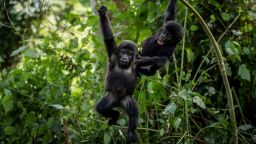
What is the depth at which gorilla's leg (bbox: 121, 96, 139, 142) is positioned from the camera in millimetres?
4254

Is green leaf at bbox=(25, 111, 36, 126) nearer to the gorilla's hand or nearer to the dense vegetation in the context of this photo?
the dense vegetation

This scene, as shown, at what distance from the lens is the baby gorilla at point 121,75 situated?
4121 mm

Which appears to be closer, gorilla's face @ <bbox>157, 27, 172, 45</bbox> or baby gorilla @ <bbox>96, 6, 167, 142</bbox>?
baby gorilla @ <bbox>96, 6, 167, 142</bbox>

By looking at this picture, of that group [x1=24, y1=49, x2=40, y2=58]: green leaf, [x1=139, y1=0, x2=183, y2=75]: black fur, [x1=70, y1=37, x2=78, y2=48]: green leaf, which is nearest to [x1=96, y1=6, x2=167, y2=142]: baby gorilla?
[x1=139, y1=0, x2=183, y2=75]: black fur

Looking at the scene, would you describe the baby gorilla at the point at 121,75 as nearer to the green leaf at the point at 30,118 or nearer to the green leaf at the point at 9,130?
the green leaf at the point at 30,118

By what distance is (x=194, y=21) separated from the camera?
6270 mm

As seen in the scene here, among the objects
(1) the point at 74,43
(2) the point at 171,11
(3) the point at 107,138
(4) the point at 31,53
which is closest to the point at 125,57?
(2) the point at 171,11

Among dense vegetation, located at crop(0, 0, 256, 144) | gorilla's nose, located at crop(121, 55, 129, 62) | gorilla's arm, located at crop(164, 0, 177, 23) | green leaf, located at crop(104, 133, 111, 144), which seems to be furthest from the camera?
dense vegetation, located at crop(0, 0, 256, 144)

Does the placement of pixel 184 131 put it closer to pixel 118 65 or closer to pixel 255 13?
pixel 118 65

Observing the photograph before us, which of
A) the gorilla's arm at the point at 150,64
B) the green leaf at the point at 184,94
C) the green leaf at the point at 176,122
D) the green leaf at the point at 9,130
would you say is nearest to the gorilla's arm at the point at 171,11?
the gorilla's arm at the point at 150,64

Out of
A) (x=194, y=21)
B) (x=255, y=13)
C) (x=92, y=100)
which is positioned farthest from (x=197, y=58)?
(x=92, y=100)

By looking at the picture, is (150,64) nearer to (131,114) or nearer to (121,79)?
(121,79)

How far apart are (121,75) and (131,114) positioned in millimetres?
325

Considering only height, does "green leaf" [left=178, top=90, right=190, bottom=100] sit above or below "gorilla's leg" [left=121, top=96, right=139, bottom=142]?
above
